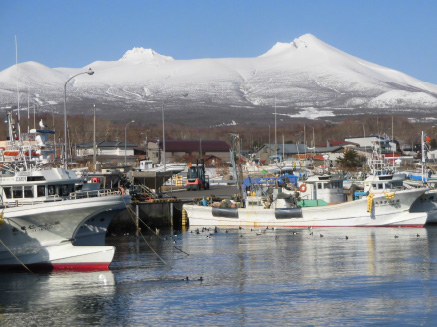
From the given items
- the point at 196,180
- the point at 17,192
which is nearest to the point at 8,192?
the point at 17,192

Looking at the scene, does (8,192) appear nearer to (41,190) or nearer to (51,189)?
(41,190)

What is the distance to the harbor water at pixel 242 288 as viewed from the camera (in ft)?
95.9

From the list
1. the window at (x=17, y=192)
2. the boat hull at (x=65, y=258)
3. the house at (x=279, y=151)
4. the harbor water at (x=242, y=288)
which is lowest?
the harbor water at (x=242, y=288)

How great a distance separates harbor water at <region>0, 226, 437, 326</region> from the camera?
2923cm

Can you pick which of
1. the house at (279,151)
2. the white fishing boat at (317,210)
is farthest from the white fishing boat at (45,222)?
the house at (279,151)

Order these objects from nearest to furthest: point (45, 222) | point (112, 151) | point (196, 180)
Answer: point (45, 222), point (196, 180), point (112, 151)

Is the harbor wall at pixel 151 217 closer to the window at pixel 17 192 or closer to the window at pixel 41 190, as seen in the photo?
the window at pixel 41 190

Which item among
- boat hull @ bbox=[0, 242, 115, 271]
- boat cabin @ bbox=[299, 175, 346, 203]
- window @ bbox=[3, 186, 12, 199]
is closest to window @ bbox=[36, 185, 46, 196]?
window @ bbox=[3, 186, 12, 199]

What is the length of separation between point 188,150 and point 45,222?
125720mm

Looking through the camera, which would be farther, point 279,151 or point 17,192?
point 279,151

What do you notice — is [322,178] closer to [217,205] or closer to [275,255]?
[217,205]

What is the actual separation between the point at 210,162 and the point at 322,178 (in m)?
91.2

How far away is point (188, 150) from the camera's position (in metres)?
164

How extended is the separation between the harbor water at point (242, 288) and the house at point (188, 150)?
101 meters
